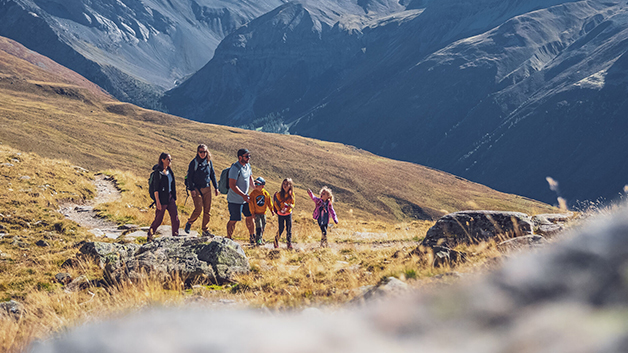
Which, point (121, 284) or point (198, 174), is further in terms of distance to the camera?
point (198, 174)

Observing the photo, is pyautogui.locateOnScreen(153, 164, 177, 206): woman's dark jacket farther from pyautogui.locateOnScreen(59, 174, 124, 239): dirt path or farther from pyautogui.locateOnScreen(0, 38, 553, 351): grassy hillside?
pyautogui.locateOnScreen(59, 174, 124, 239): dirt path

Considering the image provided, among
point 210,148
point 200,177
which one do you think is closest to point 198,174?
point 200,177

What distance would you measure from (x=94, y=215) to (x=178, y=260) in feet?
39.1

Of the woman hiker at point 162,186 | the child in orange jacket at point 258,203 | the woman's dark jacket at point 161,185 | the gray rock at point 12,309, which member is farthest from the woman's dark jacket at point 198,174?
the gray rock at point 12,309

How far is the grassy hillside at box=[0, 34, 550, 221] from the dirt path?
38546 mm

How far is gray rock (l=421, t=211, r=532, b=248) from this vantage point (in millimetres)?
8148

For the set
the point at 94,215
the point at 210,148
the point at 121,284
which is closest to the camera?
the point at 121,284

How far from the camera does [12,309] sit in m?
5.29

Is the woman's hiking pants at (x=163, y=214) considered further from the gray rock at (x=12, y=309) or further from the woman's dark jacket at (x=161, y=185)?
the gray rock at (x=12, y=309)

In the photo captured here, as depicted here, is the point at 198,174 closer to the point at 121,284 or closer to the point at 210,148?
the point at 121,284

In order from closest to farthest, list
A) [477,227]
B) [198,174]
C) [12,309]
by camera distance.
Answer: [12,309] < [477,227] < [198,174]

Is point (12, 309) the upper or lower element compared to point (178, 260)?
upper

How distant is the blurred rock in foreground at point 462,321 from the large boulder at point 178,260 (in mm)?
2592

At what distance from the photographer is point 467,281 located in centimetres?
418
